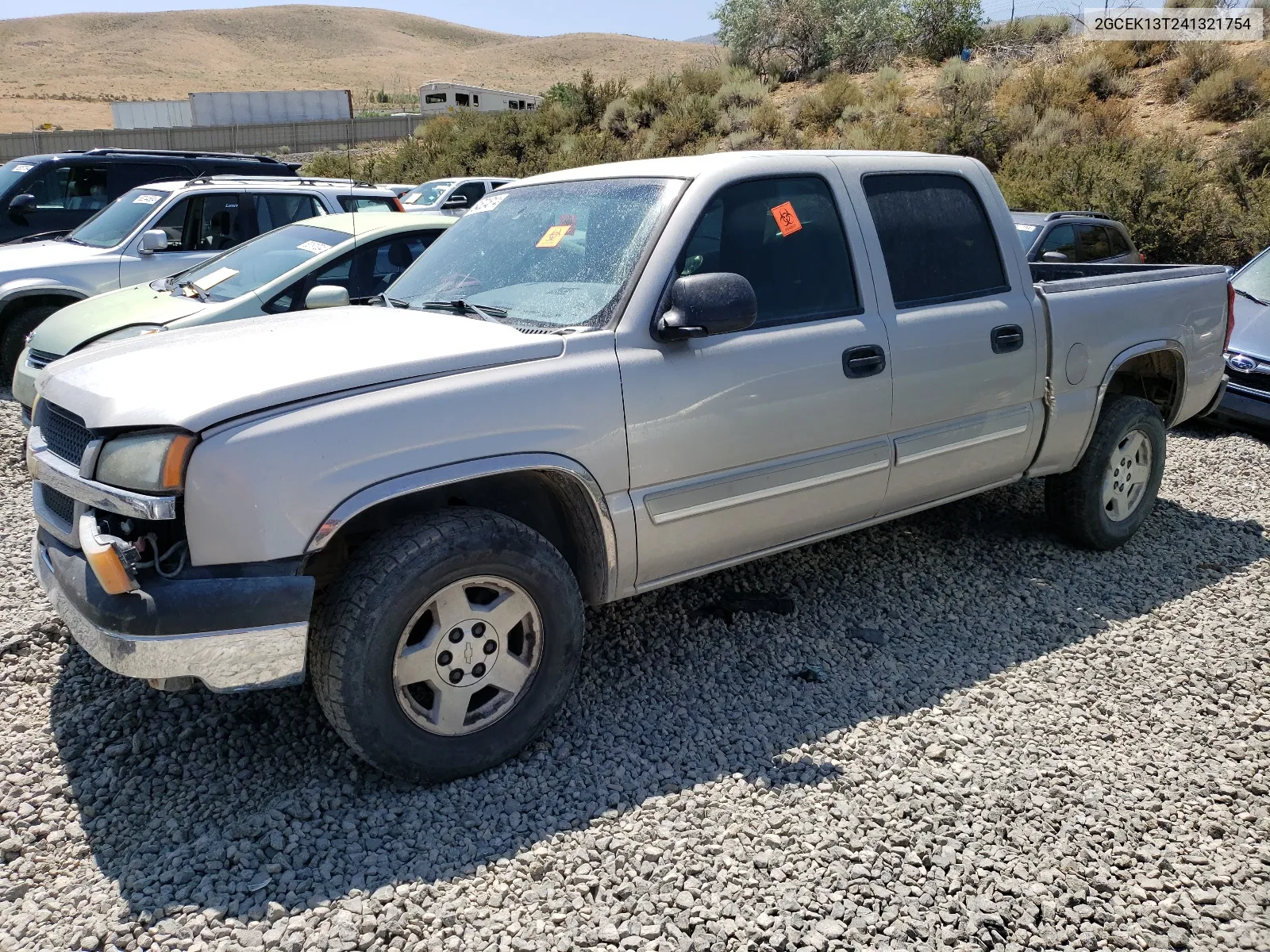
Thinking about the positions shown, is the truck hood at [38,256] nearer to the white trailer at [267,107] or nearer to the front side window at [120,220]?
the front side window at [120,220]

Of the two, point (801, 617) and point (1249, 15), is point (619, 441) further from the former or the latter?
point (1249, 15)

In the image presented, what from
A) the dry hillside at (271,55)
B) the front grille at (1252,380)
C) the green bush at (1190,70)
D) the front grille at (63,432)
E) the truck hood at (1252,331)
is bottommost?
the front grille at (1252,380)

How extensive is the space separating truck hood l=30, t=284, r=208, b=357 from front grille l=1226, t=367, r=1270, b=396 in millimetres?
7628

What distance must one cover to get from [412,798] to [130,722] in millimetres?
1183

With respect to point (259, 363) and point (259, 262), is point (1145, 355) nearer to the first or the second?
point (259, 363)

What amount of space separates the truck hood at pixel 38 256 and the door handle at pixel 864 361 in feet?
24.2

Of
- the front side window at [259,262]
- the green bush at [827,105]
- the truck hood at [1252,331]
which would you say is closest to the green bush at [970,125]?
the green bush at [827,105]

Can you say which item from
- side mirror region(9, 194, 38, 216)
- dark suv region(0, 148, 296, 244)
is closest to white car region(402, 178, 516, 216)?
dark suv region(0, 148, 296, 244)

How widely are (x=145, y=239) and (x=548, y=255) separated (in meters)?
6.06

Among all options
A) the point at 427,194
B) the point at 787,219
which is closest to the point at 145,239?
the point at 787,219

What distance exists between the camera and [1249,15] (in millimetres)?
24094

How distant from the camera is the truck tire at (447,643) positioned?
9.71ft

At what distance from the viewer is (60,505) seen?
3.27 meters

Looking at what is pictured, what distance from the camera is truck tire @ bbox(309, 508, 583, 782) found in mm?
2959
